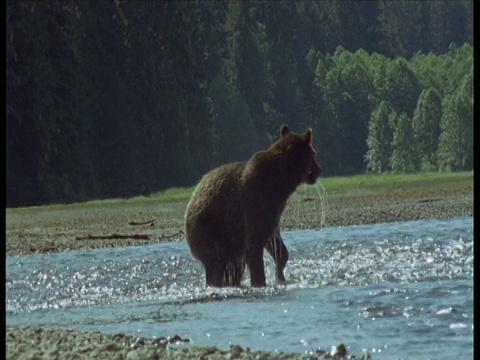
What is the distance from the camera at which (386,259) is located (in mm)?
15367

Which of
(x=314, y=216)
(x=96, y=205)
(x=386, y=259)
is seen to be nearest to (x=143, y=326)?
(x=386, y=259)

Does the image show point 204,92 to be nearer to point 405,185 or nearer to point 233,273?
point 405,185

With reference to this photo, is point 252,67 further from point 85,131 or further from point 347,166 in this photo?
point 85,131

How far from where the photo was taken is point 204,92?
59.0 metres

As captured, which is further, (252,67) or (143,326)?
(252,67)

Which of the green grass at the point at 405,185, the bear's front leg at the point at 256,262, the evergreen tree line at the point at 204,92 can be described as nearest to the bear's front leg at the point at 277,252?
the bear's front leg at the point at 256,262

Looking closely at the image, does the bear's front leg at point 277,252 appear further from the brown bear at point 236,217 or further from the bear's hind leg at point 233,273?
the bear's hind leg at point 233,273

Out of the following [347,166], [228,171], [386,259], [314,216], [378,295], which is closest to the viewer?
[378,295]

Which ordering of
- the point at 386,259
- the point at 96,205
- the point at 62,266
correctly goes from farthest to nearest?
the point at 96,205 < the point at 62,266 < the point at 386,259

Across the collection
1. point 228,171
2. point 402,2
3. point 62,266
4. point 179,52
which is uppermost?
point 402,2

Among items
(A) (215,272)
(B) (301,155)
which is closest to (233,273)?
(A) (215,272)

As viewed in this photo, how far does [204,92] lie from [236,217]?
47.1 metres

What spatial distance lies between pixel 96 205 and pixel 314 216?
12.4 m

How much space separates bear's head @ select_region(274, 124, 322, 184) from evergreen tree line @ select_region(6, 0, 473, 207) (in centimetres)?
2800
